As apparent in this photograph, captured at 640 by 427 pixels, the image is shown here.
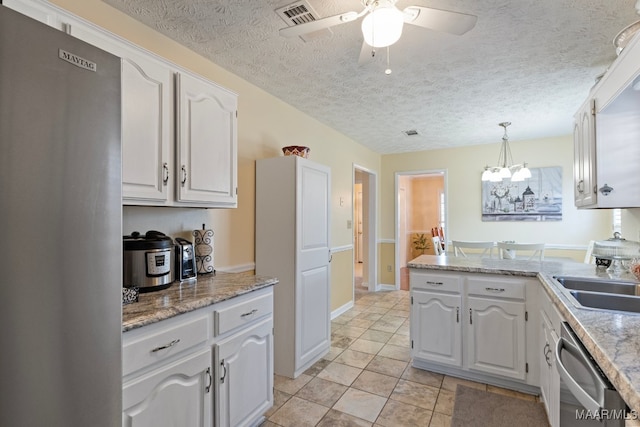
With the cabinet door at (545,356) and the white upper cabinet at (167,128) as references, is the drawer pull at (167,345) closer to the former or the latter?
the white upper cabinet at (167,128)

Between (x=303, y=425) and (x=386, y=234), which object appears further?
(x=386, y=234)

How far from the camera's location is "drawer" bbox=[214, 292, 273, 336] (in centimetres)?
158

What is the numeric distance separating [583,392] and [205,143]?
2120mm

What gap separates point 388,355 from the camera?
290 cm

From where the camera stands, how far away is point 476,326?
93.5 inches

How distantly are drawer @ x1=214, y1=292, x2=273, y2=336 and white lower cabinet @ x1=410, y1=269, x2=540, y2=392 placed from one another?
134 cm

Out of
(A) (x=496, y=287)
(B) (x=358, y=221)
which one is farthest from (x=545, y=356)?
(B) (x=358, y=221)

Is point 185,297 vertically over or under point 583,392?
over

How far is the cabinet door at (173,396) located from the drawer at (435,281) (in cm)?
174

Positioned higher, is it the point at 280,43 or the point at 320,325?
the point at 280,43

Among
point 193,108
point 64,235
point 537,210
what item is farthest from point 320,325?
point 537,210

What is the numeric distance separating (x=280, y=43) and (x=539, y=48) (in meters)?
1.78

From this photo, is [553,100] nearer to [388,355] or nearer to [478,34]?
[478,34]

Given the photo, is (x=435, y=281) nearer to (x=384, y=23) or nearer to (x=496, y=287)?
(x=496, y=287)
